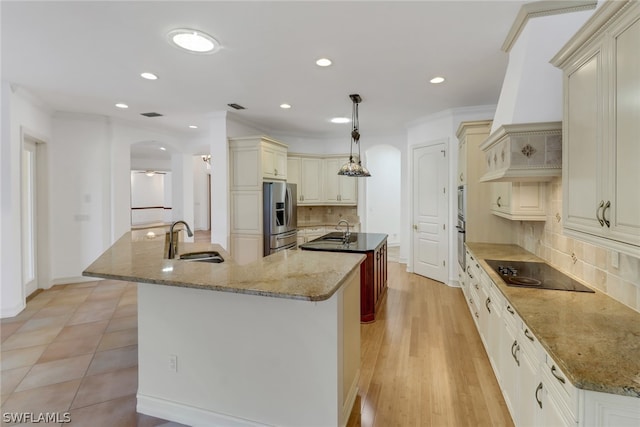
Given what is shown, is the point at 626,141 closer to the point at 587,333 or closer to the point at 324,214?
the point at 587,333

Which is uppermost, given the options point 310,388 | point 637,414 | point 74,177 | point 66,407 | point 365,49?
point 365,49

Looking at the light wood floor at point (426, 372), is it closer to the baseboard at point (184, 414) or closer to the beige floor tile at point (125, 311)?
the baseboard at point (184, 414)

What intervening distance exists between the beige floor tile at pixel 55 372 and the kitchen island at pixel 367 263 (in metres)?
2.35

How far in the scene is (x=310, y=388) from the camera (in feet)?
6.00

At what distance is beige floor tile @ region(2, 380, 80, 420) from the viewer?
2.23 m

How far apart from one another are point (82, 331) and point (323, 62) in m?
3.80

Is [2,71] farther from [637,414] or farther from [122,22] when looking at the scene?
[637,414]

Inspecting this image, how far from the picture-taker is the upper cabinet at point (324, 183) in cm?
684

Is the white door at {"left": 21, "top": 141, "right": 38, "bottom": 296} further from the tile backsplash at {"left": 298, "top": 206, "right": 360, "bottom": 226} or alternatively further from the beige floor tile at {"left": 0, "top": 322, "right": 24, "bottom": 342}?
the tile backsplash at {"left": 298, "top": 206, "right": 360, "bottom": 226}

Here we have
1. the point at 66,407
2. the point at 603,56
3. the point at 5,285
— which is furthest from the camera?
the point at 5,285

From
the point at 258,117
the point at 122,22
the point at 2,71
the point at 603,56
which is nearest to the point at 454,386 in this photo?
the point at 603,56

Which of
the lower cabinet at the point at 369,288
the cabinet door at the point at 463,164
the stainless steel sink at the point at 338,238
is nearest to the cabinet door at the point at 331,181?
the stainless steel sink at the point at 338,238

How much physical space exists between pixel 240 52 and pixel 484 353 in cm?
355

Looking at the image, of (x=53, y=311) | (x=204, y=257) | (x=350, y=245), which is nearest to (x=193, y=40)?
(x=204, y=257)
